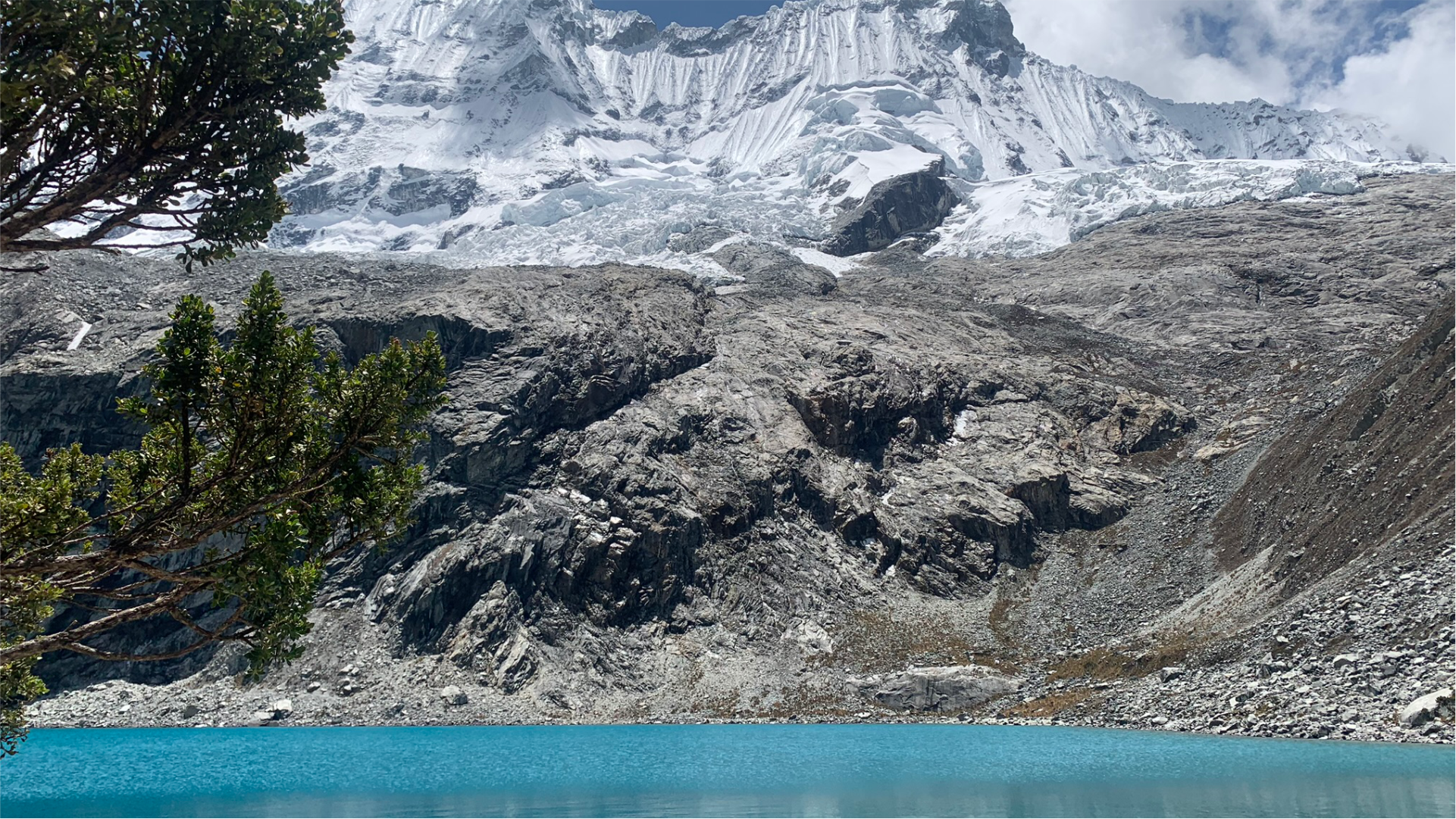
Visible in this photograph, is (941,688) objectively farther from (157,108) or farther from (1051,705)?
(157,108)

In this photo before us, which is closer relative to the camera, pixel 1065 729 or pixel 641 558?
pixel 1065 729

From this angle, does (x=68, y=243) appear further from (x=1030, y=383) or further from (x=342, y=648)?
(x=1030, y=383)

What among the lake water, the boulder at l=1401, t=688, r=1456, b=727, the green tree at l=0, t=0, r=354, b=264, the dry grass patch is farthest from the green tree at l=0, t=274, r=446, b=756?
the dry grass patch

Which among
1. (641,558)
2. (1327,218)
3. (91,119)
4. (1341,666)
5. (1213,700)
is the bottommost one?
(641,558)

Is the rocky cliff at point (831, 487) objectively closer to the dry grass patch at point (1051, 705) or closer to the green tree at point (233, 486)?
the dry grass patch at point (1051, 705)

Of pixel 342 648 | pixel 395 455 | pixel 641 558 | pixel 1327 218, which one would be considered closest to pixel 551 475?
pixel 641 558

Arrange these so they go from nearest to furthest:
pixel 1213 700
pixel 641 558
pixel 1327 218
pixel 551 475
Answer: pixel 1213 700 → pixel 641 558 → pixel 551 475 → pixel 1327 218
